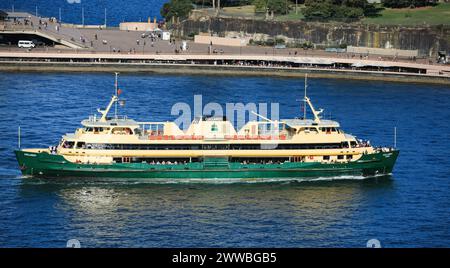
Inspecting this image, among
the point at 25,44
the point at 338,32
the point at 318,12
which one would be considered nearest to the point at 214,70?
the point at 338,32

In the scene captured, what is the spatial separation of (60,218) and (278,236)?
42.7 ft

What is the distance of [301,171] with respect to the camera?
66625 mm

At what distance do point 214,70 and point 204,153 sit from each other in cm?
5193

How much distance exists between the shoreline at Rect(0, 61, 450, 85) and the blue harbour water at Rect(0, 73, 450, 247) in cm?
2374

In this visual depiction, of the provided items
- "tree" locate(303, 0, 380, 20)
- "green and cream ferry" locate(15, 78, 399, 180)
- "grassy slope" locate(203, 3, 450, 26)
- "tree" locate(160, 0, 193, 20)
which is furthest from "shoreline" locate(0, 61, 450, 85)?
"green and cream ferry" locate(15, 78, 399, 180)

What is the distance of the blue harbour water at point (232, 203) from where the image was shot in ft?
176

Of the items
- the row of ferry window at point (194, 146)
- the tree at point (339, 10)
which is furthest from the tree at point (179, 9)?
the row of ferry window at point (194, 146)

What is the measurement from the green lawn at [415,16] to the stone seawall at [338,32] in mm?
2435

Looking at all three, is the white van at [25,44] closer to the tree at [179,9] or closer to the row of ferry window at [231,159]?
the tree at [179,9]

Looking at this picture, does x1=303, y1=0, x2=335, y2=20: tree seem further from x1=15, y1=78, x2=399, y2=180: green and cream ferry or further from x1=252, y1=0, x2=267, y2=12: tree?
x1=15, y1=78, x2=399, y2=180: green and cream ferry

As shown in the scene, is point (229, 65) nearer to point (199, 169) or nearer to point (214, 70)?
point (214, 70)

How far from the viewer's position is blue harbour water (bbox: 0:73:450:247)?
5369 centimetres

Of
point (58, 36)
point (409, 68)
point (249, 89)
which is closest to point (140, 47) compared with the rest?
point (58, 36)

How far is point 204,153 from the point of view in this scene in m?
65.9
